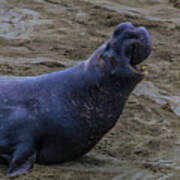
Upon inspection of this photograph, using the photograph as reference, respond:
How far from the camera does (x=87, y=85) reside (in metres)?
2.39

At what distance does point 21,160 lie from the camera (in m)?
2.34

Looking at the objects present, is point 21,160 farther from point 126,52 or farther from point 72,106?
point 126,52

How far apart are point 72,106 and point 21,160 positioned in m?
0.39

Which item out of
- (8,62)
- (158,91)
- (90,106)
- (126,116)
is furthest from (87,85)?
(8,62)

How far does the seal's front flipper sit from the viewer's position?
233 centimetres

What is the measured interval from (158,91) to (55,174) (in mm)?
1793

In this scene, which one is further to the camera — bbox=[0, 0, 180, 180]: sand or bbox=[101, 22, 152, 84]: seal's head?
bbox=[0, 0, 180, 180]: sand

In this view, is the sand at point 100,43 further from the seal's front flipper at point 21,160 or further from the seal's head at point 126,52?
the seal's head at point 126,52

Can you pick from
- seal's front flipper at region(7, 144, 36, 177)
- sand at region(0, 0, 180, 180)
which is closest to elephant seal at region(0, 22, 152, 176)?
A: seal's front flipper at region(7, 144, 36, 177)

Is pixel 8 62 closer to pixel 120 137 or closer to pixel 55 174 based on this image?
pixel 120 137

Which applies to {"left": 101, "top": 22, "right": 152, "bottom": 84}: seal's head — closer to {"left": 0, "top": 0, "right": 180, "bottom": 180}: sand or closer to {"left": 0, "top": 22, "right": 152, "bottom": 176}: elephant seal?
{"left": 0, "top": 22, "right": 152, "bottom": 176}: elephant seal

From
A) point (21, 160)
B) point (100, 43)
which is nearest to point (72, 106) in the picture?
point (21, 160)

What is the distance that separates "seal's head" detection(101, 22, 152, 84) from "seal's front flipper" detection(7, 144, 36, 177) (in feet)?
1.95

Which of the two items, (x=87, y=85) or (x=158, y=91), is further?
(x=158, y=91)
